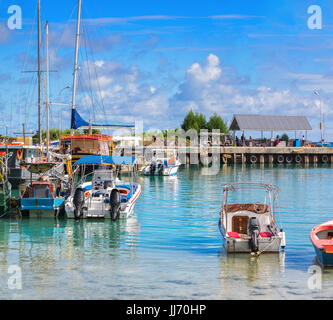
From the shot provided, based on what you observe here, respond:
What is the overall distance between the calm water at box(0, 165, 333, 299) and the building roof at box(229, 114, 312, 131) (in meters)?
69.1

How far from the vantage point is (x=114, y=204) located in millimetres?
27656

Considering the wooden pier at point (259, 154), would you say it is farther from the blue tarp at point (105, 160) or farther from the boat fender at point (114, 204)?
the boat fender at point (114, 204)

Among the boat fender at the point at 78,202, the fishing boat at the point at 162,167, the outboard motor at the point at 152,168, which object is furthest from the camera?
the outboard motor at the point at 152,168

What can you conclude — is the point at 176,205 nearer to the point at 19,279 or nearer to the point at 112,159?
the point at 112,159

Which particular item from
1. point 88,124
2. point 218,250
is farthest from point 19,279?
point 88,124

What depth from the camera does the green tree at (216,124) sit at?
121825mm

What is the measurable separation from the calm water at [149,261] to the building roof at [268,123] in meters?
69.1

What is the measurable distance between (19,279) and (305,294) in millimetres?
9068

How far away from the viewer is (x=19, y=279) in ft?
56.6

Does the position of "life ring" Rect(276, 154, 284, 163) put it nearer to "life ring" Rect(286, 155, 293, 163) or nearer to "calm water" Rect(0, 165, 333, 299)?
"life ring" Rect(286, 155, 293, 163)

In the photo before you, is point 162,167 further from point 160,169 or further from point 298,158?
point 298,158

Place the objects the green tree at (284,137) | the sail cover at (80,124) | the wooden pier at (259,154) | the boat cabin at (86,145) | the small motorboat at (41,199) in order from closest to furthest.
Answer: the small motorboat at (41,199) → the sail cover at (80,124) → the boat cabin at (86,145) → the wooden pier at (259,154) → the green tree at (284,137)

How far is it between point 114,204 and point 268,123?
3161 inches

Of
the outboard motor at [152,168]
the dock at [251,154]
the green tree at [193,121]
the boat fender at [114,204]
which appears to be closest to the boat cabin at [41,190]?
the boat fender at [114,204]
